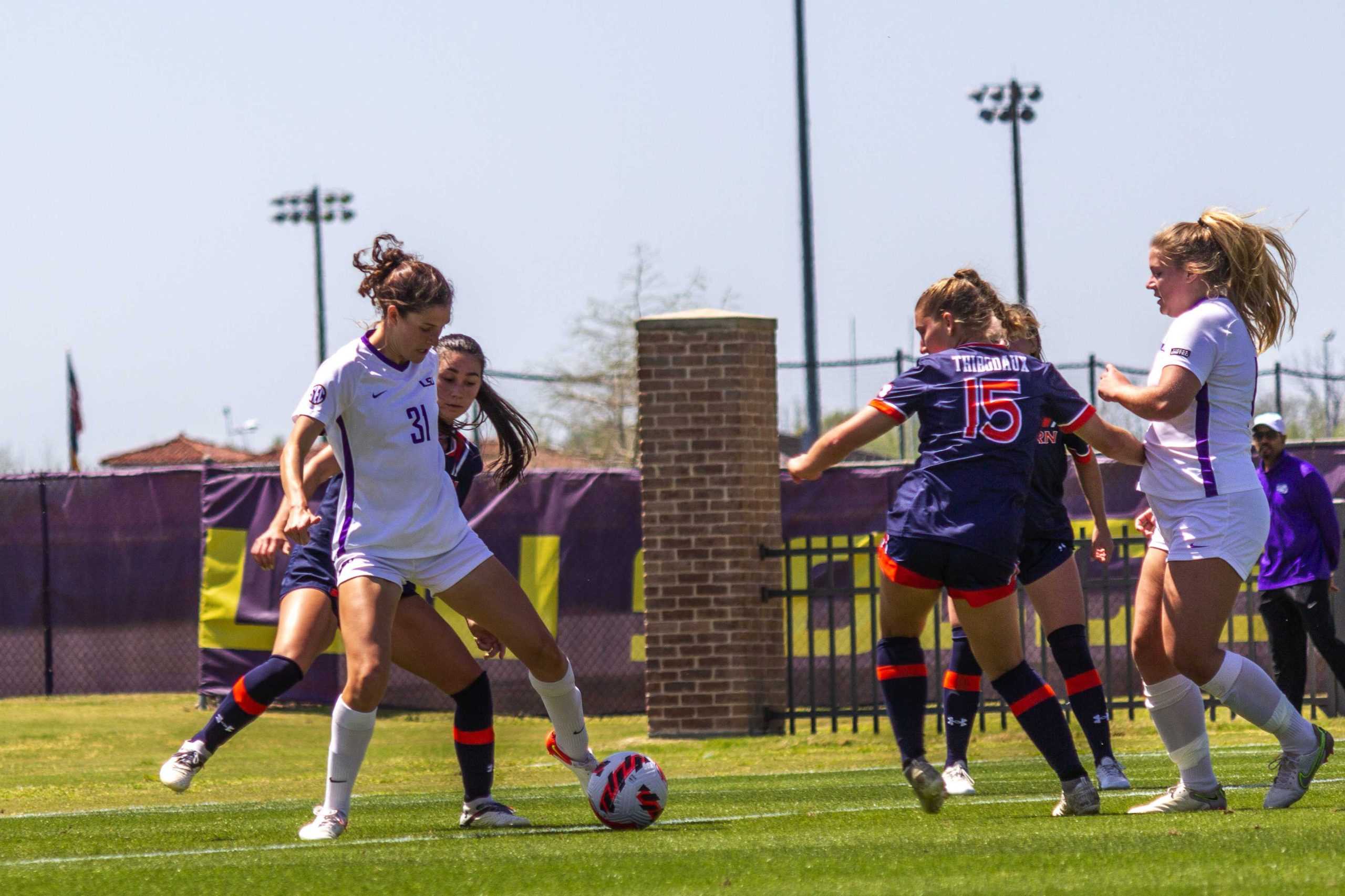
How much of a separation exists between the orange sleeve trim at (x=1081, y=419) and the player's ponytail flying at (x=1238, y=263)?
0.55 meters

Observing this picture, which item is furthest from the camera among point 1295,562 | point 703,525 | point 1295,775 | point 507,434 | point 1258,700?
point 703,525

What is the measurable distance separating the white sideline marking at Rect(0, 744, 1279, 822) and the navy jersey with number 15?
10.8 feet

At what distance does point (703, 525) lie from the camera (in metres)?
13.0

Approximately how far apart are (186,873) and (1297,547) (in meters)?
7.53

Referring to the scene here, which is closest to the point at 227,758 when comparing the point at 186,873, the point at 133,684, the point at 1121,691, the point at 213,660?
the point at 213,660

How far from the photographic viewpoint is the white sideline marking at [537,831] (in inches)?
232

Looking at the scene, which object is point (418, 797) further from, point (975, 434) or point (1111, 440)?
point (1111, 440)

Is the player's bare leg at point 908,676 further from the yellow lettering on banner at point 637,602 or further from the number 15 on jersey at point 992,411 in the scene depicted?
the yellow lettering on banner at point 637,602

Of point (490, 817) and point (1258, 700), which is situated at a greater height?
point (1258, 700)

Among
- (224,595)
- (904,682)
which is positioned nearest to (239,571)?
(224,595)

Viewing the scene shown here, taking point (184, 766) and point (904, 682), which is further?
point (184, 766)

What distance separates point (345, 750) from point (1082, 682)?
3056 mm

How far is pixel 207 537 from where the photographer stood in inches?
646

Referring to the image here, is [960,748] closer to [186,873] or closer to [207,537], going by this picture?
[186,873]
